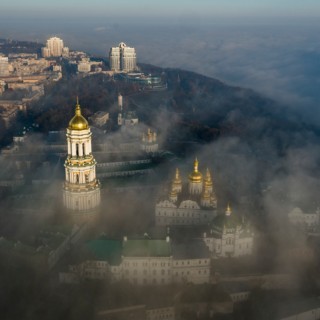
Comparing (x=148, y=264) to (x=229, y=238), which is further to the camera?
(x=229, y=238)

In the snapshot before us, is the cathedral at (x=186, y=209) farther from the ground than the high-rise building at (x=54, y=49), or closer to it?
farther from the ground

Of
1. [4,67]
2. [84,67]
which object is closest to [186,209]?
[84,67]

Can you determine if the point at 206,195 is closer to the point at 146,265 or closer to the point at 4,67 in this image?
the point at 146,265

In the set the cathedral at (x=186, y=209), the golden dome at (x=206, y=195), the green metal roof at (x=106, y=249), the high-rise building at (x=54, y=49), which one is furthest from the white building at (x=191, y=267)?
the high-rise building at (x=54, y=49)

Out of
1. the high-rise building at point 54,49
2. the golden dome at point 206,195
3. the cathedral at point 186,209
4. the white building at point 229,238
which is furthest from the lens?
the high-rise building at point 54,49

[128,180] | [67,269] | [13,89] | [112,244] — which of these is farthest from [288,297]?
[13,89]

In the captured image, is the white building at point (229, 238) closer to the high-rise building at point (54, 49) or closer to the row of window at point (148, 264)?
the row of window at point (148, 264)

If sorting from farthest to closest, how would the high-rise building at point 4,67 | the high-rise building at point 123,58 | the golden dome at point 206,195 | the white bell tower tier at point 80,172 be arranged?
the high-rise building at point 123,58 → the high-rise building at point 4,67 → the golden dome at point 206,195 → the white bell tower tier at point 80,172

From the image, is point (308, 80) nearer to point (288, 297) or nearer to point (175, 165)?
point (175, 165)
